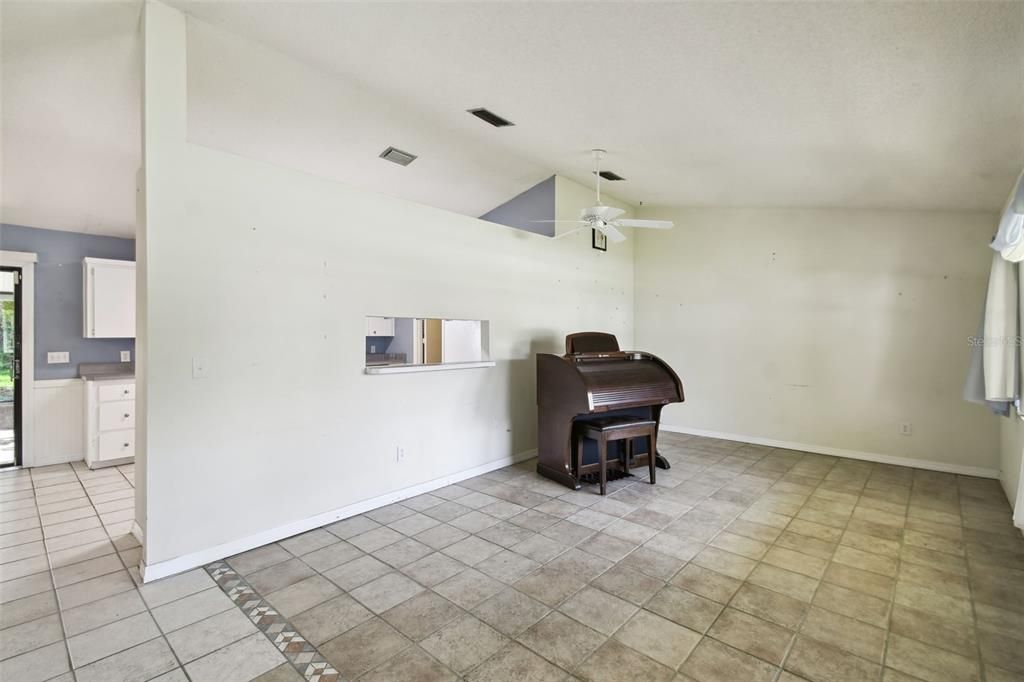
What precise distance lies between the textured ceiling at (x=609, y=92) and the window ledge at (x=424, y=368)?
1.89 metres

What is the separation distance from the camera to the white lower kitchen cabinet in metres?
4.36

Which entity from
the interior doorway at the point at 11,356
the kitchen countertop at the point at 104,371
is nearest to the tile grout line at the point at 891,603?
the kitchen countertop at the point at 104,371

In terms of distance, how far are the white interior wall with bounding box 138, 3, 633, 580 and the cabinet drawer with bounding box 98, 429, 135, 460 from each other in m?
2.65

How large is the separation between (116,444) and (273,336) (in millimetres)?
2948

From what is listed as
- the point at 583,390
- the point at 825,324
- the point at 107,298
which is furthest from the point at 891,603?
the point at 107,298

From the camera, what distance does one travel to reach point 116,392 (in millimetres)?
4449

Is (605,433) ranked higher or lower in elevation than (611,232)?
lower

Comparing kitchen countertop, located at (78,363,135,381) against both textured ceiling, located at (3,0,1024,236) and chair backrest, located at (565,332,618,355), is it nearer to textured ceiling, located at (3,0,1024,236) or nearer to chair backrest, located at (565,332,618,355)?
textured ceiling, located at (3,0,1024,236)

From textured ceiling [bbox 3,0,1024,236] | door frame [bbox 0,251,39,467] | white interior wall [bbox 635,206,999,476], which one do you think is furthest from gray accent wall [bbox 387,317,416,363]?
door frame [bbox 0,251,39,467]

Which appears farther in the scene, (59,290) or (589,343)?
(59,290)

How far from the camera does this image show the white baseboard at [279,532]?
246cm

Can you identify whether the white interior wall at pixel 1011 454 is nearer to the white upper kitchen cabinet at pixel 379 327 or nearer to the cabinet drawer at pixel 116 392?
the white upper kitchen cabinet at pixel 379 327

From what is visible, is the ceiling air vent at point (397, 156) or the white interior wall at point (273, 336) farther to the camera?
the ceiling air vent at point (397, 156)

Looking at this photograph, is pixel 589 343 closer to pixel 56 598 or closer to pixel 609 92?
pixel 609 92
